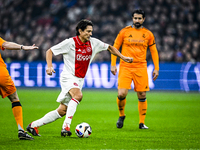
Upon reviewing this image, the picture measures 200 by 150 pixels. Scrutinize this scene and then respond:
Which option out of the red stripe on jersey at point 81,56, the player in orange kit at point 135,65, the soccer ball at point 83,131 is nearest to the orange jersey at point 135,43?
the player in orange kit at point 135,65

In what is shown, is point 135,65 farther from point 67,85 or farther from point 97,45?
point 67,85

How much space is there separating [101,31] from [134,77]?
12.6 metres

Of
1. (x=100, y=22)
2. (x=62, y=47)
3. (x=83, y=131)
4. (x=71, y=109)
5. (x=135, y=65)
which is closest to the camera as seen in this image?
(x=71, y=109)

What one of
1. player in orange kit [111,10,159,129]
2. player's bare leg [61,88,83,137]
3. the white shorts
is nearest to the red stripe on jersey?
the white shorts

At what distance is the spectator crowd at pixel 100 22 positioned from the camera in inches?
746

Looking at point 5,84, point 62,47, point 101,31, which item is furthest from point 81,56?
point 101,31

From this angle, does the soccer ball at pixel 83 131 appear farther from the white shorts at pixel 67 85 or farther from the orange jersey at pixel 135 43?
the orange jersey at pixel 135 43

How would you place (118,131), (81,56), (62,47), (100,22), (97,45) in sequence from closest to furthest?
(62,47) → (81,56) → (97,45) → (118,131) → (100,22)

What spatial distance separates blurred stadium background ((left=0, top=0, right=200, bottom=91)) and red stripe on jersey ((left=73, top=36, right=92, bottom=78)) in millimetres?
10742

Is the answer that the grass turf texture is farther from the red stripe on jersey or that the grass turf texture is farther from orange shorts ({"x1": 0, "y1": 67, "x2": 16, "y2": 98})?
the red stripe on jersey

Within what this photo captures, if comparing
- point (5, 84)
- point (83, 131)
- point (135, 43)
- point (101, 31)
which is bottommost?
point (83, 131)

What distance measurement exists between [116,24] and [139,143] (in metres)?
15.6

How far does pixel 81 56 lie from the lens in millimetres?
6102

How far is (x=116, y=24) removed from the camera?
2048 centimetres
